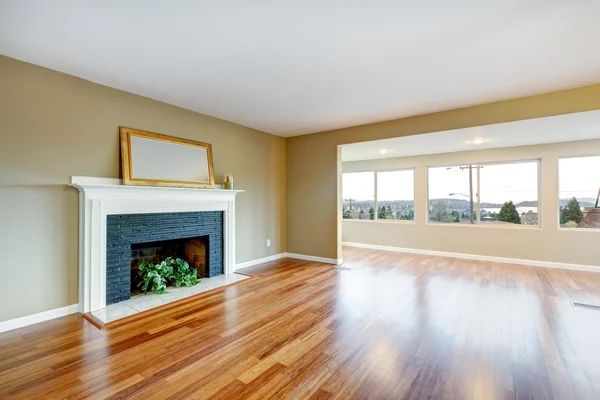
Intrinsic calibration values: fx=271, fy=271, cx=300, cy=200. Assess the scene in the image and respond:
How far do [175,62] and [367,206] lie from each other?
5489 millimetres

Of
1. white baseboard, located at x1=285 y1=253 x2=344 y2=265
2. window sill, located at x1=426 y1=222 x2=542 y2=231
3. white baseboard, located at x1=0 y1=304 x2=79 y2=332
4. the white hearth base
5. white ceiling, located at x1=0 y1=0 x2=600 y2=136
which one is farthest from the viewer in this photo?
window sill, located at x1=426 y1=222 x2=542 y2=231

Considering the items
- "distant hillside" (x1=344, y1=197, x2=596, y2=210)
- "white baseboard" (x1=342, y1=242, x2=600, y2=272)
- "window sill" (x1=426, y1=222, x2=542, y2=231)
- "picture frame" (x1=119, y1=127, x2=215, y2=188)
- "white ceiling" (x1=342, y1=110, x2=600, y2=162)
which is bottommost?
"white baseboard" (x1=342, y1=242, x2=600, y2=272)

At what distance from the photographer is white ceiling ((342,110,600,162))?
3516 mm

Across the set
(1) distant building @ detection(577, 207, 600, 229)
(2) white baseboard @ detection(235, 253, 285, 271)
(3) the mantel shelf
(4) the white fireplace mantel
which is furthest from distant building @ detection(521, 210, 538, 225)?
(4) the white fireplace mantel

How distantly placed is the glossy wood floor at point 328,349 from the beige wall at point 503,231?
1606 mm

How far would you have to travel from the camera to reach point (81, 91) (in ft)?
9.43

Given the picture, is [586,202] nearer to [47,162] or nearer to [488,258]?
[488,258]

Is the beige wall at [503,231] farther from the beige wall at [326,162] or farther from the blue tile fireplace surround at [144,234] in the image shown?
the blue tile fireplace surround at [144,234]

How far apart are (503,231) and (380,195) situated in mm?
2556

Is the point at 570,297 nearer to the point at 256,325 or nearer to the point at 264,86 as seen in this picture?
the point at 256,325

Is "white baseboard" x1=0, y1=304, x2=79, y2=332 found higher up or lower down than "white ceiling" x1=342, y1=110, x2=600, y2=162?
lower down

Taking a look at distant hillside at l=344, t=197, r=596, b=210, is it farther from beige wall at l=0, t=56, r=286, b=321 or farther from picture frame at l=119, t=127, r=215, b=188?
beige wall at l=0, t=56, r=286, b=321

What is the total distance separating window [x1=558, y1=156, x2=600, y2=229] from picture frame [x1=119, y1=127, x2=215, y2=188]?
6098mm

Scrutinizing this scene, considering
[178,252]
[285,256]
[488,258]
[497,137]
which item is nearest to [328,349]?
[178,252]
